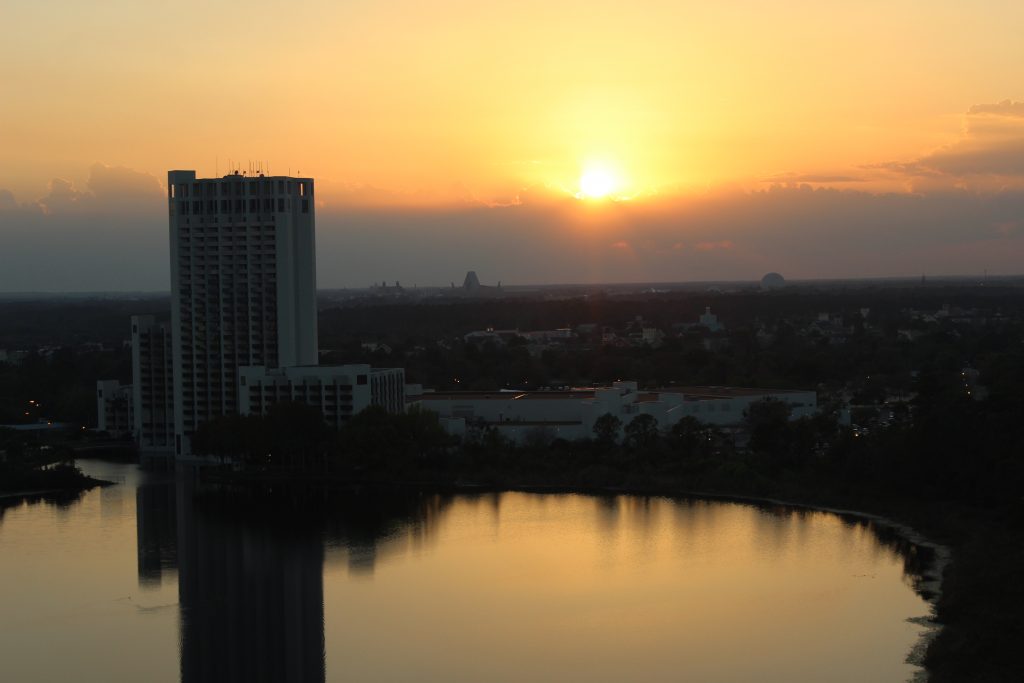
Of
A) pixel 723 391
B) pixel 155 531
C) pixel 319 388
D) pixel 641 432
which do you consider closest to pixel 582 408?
pixel 641 432

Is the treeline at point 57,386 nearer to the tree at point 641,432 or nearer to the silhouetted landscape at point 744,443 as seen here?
the silhouetted landscape at point 744,443

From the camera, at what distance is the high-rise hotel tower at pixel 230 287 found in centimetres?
1647

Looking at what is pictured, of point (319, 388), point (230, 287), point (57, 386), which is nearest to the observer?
point (319, 388)

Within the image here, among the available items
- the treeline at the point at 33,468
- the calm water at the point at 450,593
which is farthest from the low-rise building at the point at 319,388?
the calm water at the point at 450,593

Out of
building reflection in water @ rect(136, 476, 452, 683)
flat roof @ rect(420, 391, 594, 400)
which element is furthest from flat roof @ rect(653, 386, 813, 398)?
building reflection in water @ rect(136, 476, 452, 683)

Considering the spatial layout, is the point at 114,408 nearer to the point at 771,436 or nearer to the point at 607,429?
the point at 607,429

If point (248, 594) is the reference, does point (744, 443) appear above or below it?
above

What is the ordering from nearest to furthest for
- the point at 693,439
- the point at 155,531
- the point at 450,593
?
the point at 450,593 < the point at 155,531 < the point at 693,439

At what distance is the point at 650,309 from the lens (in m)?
44.0

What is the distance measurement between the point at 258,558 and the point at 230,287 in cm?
617

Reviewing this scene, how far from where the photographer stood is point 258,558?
11.0m

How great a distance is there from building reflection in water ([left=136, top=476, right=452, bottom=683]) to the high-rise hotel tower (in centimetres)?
194

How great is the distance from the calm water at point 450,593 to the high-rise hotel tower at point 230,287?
3302mm

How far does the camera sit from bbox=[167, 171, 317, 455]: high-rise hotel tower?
54.0 ft
